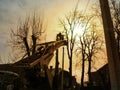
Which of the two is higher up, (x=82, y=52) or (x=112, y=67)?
(x=82, y=52)

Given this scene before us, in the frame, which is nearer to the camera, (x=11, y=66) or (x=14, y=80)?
(x=14, y=80)

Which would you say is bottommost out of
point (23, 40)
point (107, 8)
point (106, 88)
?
point (106, 88)

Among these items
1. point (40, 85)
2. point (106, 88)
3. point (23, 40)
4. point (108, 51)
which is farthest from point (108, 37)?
point (106, 88)

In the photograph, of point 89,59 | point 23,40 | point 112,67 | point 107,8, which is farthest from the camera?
point 89,59

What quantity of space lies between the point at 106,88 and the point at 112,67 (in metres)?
33.2

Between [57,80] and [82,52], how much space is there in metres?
23.7

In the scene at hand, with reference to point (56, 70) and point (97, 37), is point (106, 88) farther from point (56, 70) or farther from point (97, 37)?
point (56, 70)

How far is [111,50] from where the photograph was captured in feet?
37.6

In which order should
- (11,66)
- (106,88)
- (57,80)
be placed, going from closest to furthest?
(11,66) < (57,80) < (106,88)

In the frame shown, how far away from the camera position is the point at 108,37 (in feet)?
38.5

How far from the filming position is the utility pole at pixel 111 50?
36.0 ft

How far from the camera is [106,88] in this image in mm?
43406

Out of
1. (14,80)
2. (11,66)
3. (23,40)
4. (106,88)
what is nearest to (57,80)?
(11,66)

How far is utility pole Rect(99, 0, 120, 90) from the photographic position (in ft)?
36.0
